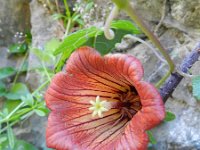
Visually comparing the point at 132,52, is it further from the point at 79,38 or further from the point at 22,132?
the point at 22,132

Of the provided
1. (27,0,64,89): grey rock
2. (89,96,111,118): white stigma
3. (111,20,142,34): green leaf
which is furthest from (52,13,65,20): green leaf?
(89,96,111,118): white stigma

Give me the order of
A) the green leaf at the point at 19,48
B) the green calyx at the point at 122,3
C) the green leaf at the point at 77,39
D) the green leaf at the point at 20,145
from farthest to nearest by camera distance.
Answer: the green leaf at the point at 19,48 < the green leaf at the point at 20,145 < the green leaf at the point at 77,39 < the green calyx at the point at 122,3

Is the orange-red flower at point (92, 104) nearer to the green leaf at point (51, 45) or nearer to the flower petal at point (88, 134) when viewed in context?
the flower petal at point (88, 134)

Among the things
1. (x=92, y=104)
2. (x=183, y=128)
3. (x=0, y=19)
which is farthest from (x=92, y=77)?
(x=0, y=19)

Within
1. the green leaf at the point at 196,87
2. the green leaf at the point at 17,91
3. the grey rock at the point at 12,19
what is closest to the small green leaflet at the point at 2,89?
the green leaf at the point at 17,91

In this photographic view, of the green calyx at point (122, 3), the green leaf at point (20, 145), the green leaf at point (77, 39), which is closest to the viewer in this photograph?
the green calyx at point (122, 3)

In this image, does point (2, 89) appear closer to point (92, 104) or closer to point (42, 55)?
point (42, 55)

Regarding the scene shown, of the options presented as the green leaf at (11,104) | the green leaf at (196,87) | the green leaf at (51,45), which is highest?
the green leaf at (196,87)
